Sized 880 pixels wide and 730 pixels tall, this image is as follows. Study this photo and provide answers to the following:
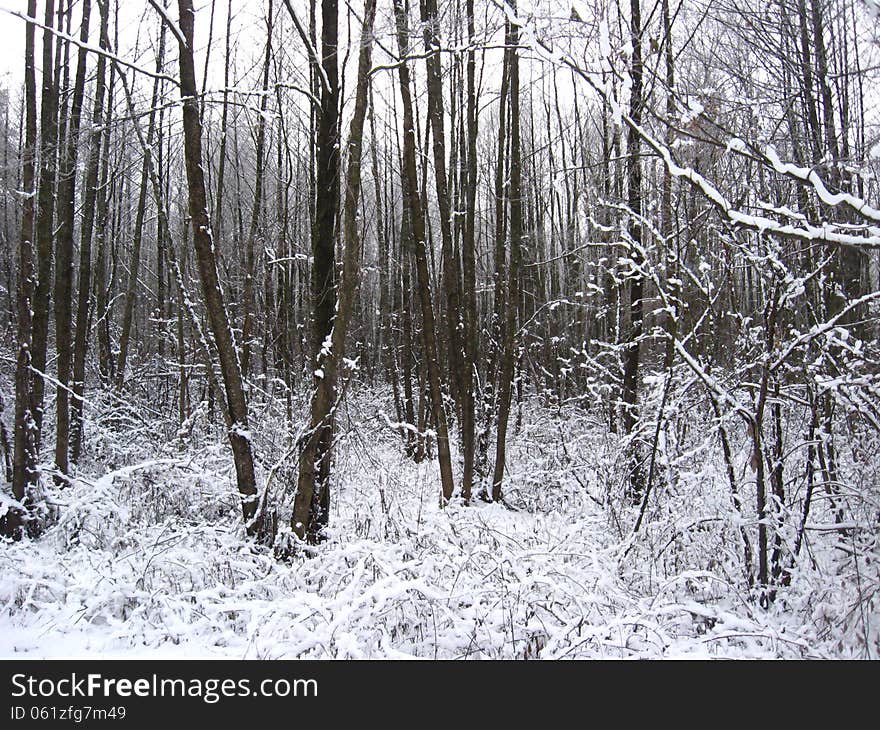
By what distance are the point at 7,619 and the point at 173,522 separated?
74.8 inches

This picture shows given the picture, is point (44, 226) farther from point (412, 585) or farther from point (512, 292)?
point (412, 585)

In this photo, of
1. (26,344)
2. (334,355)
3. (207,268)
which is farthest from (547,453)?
(26,344)

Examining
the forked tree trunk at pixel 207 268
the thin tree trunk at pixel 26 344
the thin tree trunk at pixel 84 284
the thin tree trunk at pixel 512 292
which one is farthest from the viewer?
the thin tree trunk at pixel 84 284

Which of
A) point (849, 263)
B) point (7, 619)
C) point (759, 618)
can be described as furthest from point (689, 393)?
point (7, 619)

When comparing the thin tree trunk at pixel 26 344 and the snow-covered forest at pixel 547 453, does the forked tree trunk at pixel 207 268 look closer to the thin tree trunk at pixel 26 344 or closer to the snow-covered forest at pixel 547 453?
the snow-covered forest at pixel 547 453

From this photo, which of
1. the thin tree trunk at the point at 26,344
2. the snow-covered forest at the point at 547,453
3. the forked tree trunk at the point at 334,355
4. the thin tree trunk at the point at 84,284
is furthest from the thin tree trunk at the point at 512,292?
the thin tree trunk at the point at 84,284

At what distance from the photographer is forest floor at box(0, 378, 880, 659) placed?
3.72 meters

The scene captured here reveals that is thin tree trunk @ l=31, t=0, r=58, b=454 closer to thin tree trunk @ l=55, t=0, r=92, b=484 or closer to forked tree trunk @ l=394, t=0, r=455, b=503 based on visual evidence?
thin tree trunk @ l=55, t=0, r=92, b=484

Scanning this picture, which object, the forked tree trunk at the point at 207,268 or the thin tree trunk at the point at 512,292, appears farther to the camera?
the thin tree trunk at the point at 512,292

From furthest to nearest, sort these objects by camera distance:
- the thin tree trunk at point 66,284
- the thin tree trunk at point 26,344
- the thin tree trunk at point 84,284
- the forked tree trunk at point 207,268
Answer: the thin tree trunk at point 84,284, the thin tree trunk at point 66,284, the thin tree trunk at point 26,344, the forked tree trunk at point 207,268

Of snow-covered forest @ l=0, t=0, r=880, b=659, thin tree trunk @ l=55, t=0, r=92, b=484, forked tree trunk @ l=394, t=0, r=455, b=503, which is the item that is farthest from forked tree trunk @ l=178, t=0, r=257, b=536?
forked tree trunk @ l=394, t=0, r=455, b=503

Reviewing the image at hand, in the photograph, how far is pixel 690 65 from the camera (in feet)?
19.6

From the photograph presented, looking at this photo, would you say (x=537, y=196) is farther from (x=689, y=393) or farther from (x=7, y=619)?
(x=7, y=619)

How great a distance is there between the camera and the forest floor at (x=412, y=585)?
3717 millimetres
